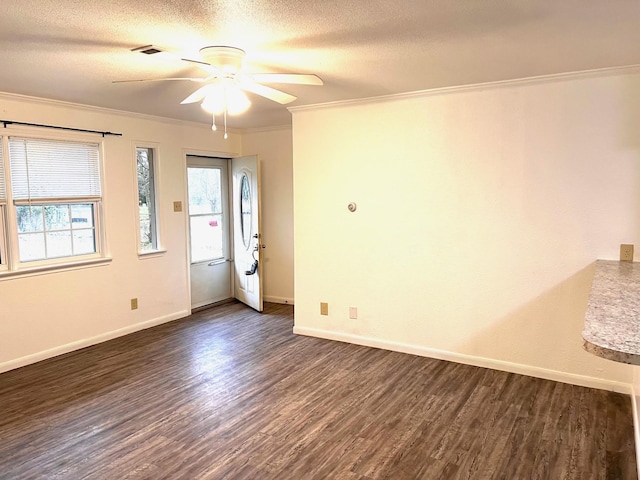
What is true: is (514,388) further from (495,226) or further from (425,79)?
(425,79)

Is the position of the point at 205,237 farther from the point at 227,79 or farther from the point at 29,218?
the point at 227,79

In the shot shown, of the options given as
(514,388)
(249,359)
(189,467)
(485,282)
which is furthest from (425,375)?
(189,467)

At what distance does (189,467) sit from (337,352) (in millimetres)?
2025

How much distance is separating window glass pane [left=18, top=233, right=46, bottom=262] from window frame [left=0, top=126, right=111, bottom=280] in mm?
40

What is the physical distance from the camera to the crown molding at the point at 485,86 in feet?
10.6

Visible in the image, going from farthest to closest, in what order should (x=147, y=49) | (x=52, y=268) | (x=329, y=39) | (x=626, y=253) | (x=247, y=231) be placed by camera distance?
(x=247, y=231) < (x=52, y=268) < (x=626, y=253) < (x=147, y=49) < (x=329, y=39)

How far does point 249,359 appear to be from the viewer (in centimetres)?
416

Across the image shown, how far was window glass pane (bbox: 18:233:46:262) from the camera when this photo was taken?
406 centimetres

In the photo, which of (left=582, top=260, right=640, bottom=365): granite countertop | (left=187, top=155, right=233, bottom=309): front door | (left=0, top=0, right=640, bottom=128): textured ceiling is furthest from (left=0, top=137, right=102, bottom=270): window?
(left=582, top=260, right=640, bottom=365): granite countertop

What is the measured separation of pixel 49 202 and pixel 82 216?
377 millimetres

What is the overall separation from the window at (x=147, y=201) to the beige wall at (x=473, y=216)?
67.8 inches

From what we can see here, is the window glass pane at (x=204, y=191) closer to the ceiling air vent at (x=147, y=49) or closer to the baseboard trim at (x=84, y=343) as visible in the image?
the baseboard trim at (x=84, y=343)

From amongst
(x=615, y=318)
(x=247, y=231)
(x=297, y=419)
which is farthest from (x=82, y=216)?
(x=615, y=318)

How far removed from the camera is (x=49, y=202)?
419cm
